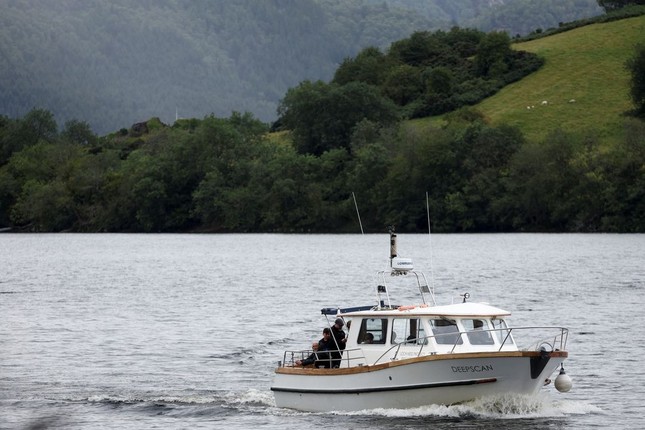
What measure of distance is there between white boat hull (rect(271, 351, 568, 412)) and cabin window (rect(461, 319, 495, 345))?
1142mm

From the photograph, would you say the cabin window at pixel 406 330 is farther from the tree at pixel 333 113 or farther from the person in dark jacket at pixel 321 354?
the tree at pixel 333 113

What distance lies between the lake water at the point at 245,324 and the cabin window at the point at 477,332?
1786mm

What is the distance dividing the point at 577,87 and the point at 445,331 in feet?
482

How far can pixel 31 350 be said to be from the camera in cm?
4928

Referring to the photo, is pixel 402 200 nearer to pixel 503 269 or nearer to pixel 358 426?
pixel 503 269

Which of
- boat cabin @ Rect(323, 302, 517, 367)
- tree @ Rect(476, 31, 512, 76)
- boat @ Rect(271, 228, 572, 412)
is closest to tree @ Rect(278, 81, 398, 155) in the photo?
tree @ Rect(476, 31, 512, 76)

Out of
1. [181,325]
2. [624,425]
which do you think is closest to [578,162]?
[181,325]

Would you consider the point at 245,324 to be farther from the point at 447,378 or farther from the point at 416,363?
the point at 447,378

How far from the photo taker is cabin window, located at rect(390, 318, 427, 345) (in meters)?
33.6

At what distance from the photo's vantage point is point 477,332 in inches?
1310

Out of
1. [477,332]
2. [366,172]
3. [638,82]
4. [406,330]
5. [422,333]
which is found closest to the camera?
[477,332]

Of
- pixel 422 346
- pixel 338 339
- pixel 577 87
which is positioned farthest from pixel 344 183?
pixel 422 346

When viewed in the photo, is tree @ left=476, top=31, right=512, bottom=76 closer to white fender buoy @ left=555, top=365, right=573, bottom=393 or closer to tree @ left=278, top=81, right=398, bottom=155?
tree @ left=278, top=81, right=398, bottom=155

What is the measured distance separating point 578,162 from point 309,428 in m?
109
